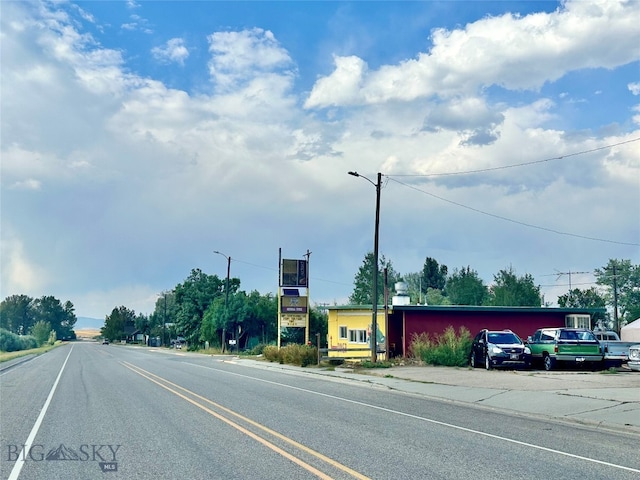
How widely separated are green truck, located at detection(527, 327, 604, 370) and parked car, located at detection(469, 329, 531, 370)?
87cm

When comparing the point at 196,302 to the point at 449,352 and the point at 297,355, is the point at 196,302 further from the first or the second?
the point at 449,352

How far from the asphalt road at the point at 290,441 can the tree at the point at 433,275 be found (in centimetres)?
10103

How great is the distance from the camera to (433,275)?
119 m

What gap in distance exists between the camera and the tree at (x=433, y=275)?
118250 millimetres

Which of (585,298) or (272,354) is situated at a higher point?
(585,298)

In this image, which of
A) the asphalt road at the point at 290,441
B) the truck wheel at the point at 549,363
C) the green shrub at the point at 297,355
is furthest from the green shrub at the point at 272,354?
the asphalt road at the point at 290,441

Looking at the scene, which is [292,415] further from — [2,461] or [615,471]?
[615,471]

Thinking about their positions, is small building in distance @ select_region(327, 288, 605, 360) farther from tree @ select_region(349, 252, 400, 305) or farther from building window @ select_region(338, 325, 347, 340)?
tree @ select_region(349, 252, 400, 305)

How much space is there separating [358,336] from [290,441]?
37.0 metres

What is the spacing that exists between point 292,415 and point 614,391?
10.1 meters

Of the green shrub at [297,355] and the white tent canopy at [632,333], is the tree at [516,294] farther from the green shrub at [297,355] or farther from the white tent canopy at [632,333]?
the green shrub at [297,355]

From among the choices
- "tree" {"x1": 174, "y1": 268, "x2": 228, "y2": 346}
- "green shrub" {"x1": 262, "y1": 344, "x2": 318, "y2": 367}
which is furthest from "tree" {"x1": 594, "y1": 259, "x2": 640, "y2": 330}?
"green shrub" {"x1": 262, "y1": 344, "x2": 318, "y2": 367}

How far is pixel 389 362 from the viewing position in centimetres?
3234

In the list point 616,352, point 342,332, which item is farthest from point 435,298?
point 616,352
